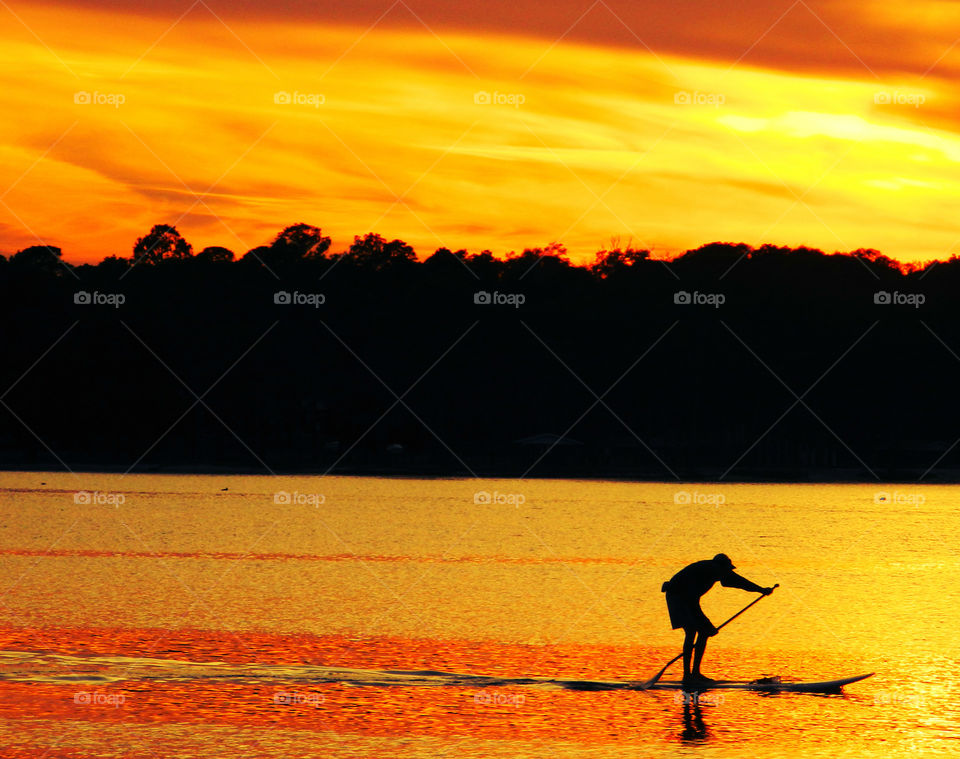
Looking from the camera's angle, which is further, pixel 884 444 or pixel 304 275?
pixel 304 275

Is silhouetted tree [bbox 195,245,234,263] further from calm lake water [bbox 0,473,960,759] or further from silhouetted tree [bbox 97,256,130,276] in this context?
calm lake water [bbox 0,473,960,759]

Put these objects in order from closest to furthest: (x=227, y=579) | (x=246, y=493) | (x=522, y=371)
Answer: (x=227, y=579) → (x=246, y=493) → (x=522, y=371)

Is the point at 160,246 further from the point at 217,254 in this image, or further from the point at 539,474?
the point at 539,474

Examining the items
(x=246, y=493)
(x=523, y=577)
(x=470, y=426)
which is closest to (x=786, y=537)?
(x=523, y=577)

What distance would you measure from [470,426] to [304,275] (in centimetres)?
3675

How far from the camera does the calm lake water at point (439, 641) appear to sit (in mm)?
15766

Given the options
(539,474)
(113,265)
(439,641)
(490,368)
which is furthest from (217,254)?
(439,641)

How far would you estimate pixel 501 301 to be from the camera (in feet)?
452

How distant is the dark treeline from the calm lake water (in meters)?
63.7

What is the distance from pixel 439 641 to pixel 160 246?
155 metres

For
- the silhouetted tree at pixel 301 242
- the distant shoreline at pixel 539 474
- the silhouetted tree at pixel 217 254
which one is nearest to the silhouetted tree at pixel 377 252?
the silhouetted tree at pixel 301 242

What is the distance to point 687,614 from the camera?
62.1 feet

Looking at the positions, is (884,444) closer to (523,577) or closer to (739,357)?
(739,357)

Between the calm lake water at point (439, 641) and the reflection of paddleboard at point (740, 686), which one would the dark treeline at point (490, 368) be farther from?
the reflection of paddleboard at point (740, 686)
